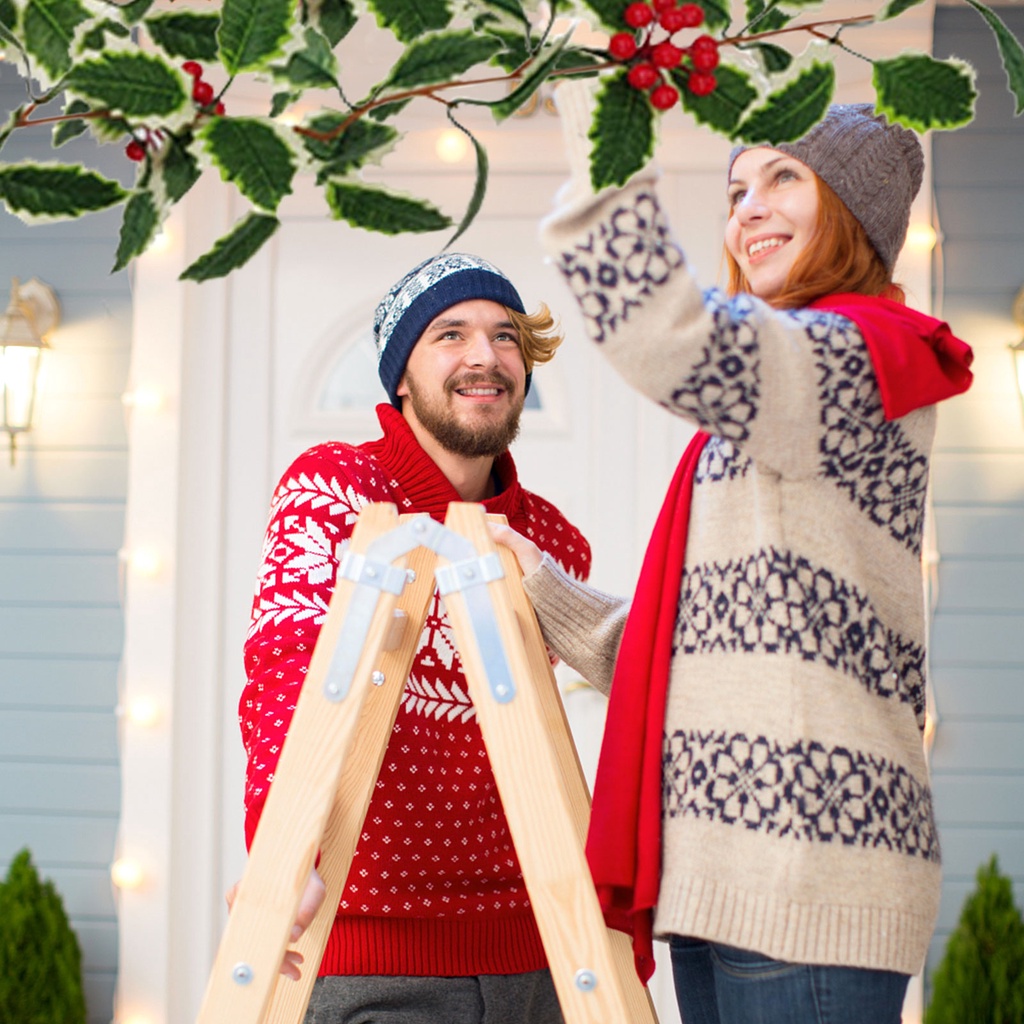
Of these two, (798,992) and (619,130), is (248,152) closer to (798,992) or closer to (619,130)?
(619,130)

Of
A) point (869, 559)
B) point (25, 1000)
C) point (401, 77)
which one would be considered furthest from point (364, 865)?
point (25, 1000)

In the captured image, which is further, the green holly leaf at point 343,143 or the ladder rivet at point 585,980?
the ladder rivet at point 585,980

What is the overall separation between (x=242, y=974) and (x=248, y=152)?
2.42 ft

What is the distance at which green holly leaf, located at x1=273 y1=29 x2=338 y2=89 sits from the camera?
50 centimetres

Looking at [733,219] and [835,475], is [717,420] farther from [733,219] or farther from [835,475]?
[733,219]

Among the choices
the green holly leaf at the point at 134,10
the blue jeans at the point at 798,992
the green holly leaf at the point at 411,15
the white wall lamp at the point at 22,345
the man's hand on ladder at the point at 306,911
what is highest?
the white wall lamp at the point at 22,345

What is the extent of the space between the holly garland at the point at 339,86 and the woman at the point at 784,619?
11.2 inches

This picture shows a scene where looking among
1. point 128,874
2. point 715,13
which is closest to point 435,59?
point 715,13

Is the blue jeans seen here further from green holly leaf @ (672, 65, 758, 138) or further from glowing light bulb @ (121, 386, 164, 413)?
glowing light bulb @ (121, 386, 164, 413)

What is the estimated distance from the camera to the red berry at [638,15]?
1.71 feet

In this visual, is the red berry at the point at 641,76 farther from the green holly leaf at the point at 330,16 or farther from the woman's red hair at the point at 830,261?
the woman's red hair at the point at 830,261

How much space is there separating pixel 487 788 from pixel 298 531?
43cm

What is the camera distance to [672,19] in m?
0.52

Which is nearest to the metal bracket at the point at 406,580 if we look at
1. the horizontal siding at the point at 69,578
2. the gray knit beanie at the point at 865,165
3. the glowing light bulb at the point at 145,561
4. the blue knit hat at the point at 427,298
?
the gray knit beanie at the point at 865,165
